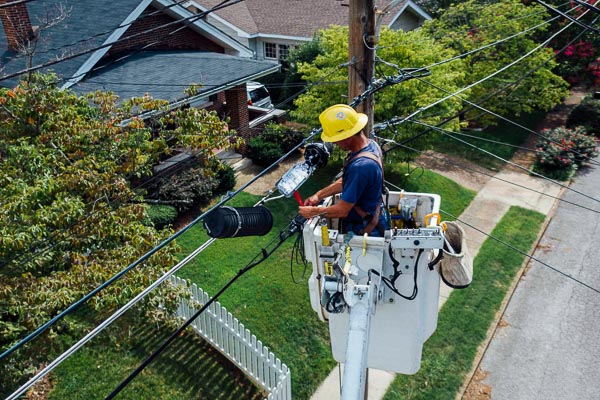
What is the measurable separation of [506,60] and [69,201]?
16957mm

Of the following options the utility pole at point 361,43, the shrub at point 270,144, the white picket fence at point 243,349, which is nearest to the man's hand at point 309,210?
the utility pole at point 361,43

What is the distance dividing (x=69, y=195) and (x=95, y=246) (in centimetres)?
79

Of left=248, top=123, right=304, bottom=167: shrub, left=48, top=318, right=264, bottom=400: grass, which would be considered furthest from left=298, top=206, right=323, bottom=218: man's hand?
left=248, top=123, right=304, bottom=167: shrub

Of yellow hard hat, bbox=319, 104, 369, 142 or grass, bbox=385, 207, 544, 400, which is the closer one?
yellow hard hat, bbox=319, 104, 369, 142

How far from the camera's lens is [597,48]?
21.9 m

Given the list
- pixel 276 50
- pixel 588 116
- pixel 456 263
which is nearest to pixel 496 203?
pixel 588 116

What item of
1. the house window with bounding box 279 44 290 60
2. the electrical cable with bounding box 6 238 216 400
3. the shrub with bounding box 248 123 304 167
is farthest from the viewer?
the house window with bounding box 279 44 290 60

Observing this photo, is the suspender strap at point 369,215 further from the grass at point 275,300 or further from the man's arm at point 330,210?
the grass at point 275,300

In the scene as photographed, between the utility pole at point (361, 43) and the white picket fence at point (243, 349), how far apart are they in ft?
14.8

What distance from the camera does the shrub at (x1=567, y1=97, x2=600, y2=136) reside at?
20234 millimetres

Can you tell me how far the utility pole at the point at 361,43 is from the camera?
5.89 meters

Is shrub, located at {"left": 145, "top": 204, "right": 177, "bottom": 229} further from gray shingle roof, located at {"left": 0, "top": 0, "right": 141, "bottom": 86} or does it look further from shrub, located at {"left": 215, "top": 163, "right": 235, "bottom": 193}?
gray shingle roof, located at {"left": 0, "top": 0, "right": 141, "bottom": 86}

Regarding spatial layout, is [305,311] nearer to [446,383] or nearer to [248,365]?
[248,365]

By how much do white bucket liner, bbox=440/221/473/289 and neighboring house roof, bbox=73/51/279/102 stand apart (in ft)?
27.5
